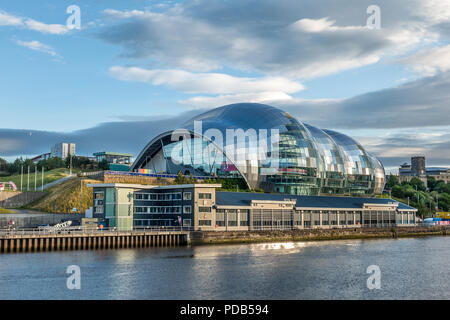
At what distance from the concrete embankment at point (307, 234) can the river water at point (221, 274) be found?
993 centimetres

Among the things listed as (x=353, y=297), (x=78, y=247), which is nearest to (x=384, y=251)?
(x=353, y=297)

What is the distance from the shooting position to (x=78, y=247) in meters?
68.8

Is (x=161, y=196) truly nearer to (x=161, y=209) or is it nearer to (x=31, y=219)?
(x=161, y=209)

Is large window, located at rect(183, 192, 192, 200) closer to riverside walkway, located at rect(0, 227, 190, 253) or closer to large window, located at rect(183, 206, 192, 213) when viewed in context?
large window, located at rect(183, 206, 192, 213)

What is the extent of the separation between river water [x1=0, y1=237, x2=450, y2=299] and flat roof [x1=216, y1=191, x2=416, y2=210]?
2003 centimetres

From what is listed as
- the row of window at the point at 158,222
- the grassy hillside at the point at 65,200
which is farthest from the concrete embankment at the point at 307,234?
the grassy hillside at the point at 65,200

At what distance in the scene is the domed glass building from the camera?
10981cm

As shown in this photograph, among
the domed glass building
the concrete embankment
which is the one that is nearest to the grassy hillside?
the domed glass building

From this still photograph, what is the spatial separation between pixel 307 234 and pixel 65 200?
1749 inches

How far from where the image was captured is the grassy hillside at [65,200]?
95.4 m

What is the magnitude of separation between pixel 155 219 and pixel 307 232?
89.2 feet

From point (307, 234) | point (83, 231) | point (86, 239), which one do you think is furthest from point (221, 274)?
point (307, 234)

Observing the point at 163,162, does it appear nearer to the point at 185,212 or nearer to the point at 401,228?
the point at 185,212

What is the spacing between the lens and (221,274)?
47.2 m
